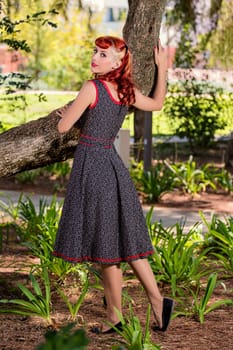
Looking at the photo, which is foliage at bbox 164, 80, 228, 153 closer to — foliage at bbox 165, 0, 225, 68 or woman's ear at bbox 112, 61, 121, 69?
foliage at bbox 165, 0, 225, 68

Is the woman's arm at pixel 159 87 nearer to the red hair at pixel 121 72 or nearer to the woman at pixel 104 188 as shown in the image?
the woman at pixel 104 188

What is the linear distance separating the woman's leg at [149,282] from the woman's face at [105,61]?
95 cm

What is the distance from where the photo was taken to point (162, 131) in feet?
58.7

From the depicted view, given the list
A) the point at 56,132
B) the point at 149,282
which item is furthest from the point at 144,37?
the point at 149,282

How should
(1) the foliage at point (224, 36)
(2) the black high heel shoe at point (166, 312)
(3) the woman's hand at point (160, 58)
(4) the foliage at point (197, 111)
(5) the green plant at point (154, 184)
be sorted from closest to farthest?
(2) the black high heel shoe at point (166, 312)
(3) the woman's hand at point (160, 58)
(5) the green plant at point (154, 184)
(1) the foliage at point (224, 36)
(4) the foliage at point (197, 111)

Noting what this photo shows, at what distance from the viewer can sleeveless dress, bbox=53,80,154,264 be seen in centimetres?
435

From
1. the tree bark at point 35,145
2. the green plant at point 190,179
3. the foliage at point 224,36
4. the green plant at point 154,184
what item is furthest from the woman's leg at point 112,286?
the foliage at point 224,36

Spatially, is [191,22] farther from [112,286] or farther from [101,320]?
[112,286]

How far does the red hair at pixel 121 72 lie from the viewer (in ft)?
14.1

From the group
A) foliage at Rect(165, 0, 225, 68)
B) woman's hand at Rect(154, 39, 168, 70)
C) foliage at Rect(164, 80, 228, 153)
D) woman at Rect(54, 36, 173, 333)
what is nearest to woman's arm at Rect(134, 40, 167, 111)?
woman's hand at Rect(154, 39, 168, 70)

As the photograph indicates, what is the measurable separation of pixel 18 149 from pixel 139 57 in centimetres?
85

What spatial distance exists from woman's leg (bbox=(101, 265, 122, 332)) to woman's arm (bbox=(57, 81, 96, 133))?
2.42 ft

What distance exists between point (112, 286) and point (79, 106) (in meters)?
0.91

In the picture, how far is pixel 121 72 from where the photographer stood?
4328 millimetres
